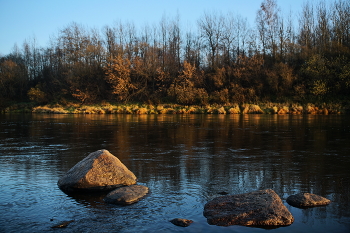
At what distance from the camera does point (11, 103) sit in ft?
205

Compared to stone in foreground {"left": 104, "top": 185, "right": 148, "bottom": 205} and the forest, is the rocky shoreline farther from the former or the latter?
the forest

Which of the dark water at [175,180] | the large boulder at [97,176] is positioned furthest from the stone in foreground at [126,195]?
the large boulder at [97,176]

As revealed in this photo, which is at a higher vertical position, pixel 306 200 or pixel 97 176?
pixel 97 176

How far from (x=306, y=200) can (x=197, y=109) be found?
132 feet

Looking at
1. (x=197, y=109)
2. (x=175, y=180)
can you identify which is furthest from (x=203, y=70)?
(x=175, y=180)

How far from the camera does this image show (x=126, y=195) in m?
6.56

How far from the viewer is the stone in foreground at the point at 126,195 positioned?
6400 millimetres

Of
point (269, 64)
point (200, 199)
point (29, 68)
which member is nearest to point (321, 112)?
point (269, 64)

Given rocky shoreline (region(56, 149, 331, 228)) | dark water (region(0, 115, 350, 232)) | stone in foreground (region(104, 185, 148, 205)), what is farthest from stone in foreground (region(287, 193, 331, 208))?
stone in foreground (region(104, 185, 148, 205))

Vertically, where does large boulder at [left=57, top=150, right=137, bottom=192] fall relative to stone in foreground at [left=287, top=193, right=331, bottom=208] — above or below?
above

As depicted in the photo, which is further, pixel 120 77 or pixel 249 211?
pixel 120 77

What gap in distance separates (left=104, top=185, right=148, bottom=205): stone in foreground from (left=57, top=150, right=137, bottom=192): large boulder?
580mm

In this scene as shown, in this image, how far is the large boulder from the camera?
7285mm

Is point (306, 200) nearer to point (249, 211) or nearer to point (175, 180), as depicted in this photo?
point (249, 211)
